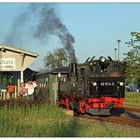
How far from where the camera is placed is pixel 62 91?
2909 centimetres

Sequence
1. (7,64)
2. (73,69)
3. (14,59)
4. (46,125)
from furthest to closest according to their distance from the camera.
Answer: (14,59)
(7,64)
(73,69)
(46,125)

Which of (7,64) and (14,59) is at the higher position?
(14,59)

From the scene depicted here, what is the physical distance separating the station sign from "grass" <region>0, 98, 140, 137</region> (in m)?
9.08

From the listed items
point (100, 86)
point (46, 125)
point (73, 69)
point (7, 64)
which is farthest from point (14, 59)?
point (46, 125)

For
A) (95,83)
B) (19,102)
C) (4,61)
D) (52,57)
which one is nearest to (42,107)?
(19,102)

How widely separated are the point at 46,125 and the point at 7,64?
48.5 feet

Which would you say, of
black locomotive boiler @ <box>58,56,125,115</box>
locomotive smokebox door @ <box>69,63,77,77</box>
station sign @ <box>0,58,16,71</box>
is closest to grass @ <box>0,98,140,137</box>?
black locomotive boiler @ <box>58,56,125,115</box>

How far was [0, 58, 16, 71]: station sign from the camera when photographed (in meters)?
29.6

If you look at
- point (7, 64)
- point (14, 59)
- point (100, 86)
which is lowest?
point (100, 86)

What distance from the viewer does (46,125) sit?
51.4 feet

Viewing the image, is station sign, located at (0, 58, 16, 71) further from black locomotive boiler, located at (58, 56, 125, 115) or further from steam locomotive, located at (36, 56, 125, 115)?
black locomotive boiler, located at (58, 56, 125, 115)

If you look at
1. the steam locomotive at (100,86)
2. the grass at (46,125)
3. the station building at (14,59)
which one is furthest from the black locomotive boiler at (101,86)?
the station building at (14,59)

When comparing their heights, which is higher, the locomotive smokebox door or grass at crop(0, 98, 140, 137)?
the locomotive smokebox door

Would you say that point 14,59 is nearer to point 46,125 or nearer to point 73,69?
point 73,69
